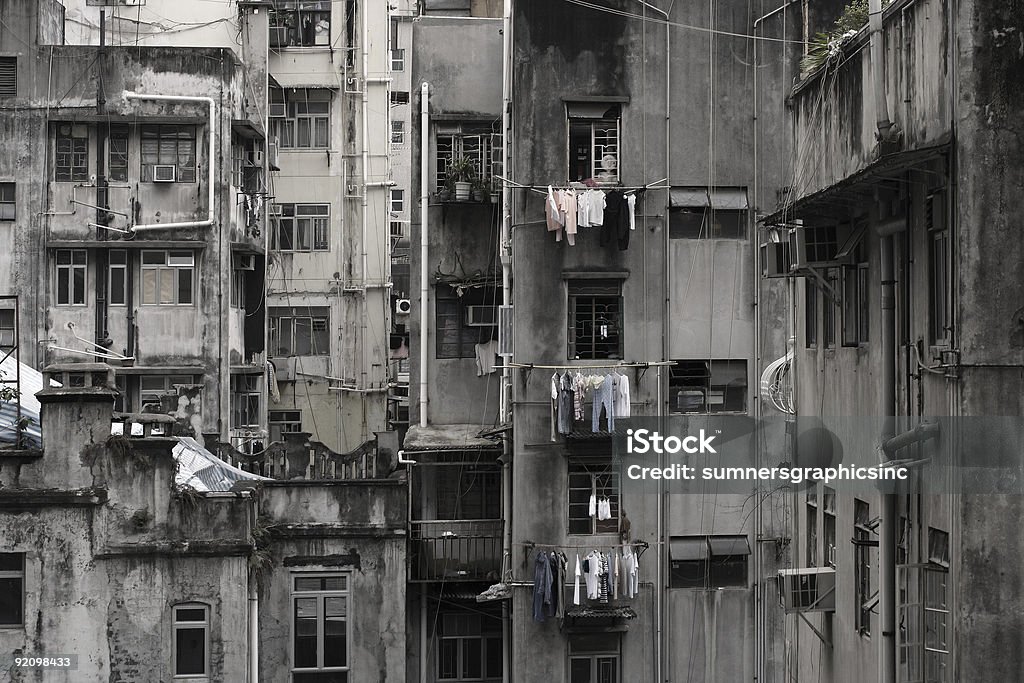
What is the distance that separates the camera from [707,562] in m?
23.0

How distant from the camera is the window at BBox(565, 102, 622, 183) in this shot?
2289 cm

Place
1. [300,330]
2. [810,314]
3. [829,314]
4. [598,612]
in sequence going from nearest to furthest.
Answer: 1. [829,314]
2. [810,314]
3. [598,612]
4. [300,330]

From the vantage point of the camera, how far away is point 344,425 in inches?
1364

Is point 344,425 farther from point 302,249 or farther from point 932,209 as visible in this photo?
point 932,209

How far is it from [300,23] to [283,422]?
9914 mm

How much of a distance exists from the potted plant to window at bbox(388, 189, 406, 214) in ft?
45.9

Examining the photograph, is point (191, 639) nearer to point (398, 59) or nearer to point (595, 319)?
point (595, 319)

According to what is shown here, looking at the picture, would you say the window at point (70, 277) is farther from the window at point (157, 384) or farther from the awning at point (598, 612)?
the awning at point (598, 612)

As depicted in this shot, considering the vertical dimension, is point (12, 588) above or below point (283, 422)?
below

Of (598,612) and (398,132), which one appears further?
(398,132)

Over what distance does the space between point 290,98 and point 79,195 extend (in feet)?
24.2

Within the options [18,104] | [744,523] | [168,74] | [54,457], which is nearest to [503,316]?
[744,523]

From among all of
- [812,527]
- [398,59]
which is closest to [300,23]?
[398,59]

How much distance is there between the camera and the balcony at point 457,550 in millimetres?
24828
